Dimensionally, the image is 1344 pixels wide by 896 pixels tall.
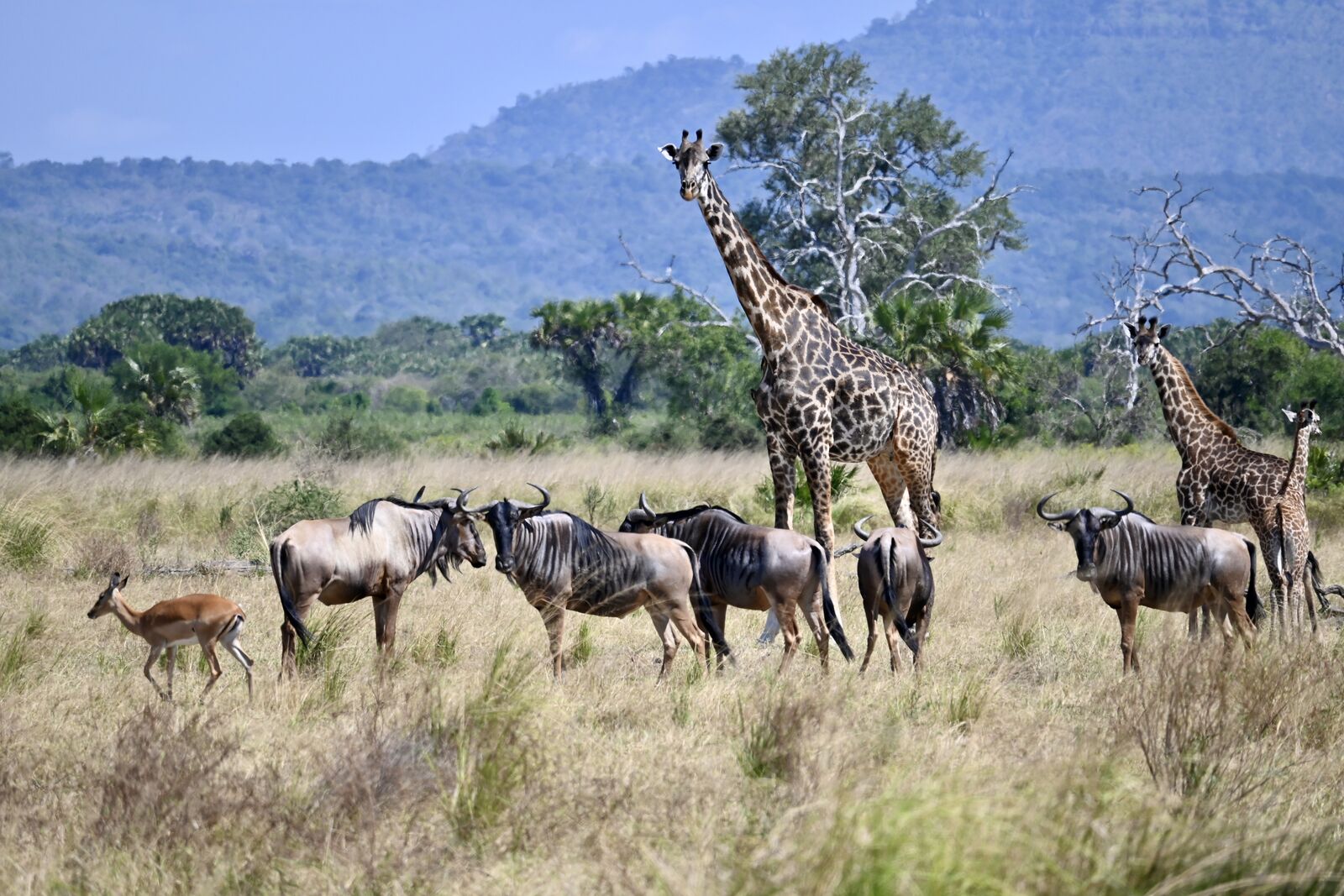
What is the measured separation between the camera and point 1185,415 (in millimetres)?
11031

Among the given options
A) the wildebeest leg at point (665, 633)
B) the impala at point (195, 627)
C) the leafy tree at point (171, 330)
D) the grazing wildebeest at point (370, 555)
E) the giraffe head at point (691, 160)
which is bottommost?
the leafy tree at point (171, 330)

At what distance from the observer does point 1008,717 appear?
7.49 m

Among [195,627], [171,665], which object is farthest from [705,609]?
[171,665]

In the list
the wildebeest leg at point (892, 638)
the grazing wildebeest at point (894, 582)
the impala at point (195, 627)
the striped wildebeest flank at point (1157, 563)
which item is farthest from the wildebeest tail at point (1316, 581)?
the impala at point (195, 627)

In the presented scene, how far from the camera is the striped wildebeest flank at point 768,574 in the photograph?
8562mm

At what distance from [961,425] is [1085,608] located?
15.5 meters

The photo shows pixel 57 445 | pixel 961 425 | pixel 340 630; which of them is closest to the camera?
pixel 340 630

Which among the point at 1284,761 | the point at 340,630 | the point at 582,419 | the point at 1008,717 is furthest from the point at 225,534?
the point at 582,419

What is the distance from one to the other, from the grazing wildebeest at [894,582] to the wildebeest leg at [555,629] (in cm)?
175

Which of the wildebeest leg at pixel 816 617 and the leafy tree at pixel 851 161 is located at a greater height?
the leafy tree at pixel 851 161

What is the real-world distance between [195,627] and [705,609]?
9.45 ft

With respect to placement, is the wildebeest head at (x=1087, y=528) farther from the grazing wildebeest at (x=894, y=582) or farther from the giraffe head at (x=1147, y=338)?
the giraffe head at (x=1147, y=338)

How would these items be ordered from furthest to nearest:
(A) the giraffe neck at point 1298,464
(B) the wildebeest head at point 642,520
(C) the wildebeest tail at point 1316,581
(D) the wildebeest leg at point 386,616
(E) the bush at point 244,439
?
(E) the bush at point 244,439, (C) the wildebeest tail at point 1316,581, (A) the giraffe neck at point 1298,464, (B) the wildebeest head at point 642,520, (D) the wildebeest leg at point 386,616

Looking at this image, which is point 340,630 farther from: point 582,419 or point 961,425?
point 582,419
